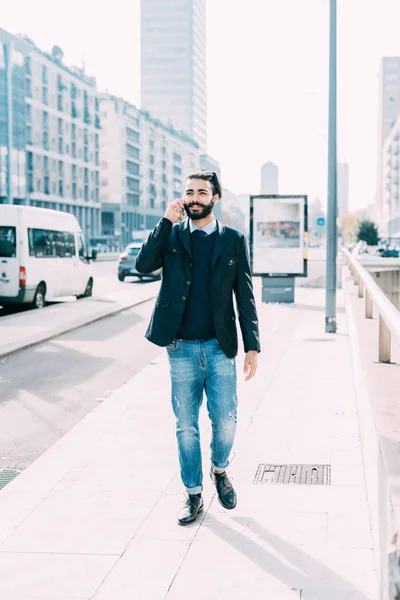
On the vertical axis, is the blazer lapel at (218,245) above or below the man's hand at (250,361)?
above

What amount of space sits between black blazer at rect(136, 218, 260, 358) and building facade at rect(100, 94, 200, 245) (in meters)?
103

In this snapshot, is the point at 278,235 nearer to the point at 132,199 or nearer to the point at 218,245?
the point at 218,245

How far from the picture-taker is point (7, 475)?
20.0ft

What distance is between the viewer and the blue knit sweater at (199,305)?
4.69 m

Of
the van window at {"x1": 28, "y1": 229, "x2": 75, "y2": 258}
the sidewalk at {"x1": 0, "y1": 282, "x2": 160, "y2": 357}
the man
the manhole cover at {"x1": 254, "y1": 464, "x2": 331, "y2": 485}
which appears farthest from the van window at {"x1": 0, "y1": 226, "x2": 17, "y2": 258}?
the man

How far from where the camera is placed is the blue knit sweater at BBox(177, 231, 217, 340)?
469 cm

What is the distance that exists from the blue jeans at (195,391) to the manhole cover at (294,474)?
0.86 meters

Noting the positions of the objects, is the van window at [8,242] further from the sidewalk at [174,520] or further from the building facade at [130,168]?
the building facade at [130,168]

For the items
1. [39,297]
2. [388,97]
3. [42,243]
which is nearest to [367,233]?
[388,97]

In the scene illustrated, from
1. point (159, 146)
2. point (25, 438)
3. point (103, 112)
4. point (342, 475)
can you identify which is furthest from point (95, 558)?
point (159, 146)

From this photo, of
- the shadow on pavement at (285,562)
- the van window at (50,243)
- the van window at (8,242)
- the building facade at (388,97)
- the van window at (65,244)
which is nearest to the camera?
the shadow on pavement at (285,562)

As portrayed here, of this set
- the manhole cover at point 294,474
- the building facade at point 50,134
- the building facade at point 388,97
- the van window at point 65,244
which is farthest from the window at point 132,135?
the manhole cover at point 294,474

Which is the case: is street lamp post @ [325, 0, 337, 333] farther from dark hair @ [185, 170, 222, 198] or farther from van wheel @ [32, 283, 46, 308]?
dark hair @ [185, 170, 222, 198]

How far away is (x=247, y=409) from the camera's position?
7.97 m
